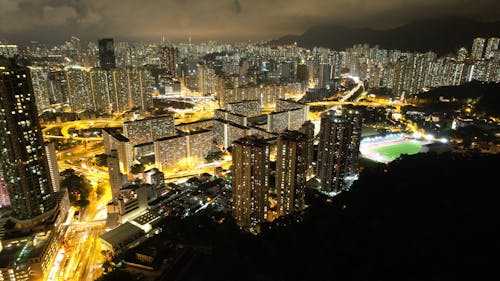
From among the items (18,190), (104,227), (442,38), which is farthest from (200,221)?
(442,38)

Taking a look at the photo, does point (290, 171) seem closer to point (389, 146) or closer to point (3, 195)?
point (389, 146)

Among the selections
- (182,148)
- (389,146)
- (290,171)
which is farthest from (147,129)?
(389,146)

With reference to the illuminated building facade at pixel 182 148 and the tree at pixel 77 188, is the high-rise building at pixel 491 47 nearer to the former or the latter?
the illuminated building facade at pixel 182 148

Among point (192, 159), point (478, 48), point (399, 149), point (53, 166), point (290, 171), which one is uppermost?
point (478, 48)

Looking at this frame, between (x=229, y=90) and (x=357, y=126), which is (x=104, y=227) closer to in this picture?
(x=357, y=126)

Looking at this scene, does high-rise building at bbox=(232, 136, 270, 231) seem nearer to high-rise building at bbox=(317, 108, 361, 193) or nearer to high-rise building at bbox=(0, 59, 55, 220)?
high-rise building at bbox=(317, 108, 361, 193)
